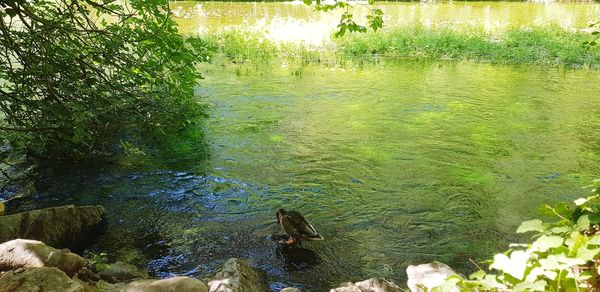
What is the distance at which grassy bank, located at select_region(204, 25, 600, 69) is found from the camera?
1966 cm

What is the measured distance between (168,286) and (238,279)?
0.99 m

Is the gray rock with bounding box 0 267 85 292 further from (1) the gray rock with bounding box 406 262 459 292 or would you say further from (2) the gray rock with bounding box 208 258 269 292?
(1) the gray rock with bounding box 406 262 459 292

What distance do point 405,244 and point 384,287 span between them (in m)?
1.82

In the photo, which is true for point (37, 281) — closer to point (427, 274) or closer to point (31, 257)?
point (31, 257)

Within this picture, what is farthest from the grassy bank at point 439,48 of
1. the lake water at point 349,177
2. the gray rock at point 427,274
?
the gray rock at point 427,274

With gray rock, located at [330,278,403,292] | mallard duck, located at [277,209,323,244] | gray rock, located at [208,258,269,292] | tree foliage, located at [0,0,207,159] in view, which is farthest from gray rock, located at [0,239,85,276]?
mallard duck, located at [277,209,323,244]

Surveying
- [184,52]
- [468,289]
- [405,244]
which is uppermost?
[184,52]

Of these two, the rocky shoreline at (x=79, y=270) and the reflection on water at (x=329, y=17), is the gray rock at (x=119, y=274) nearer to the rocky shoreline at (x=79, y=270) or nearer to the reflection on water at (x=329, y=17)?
the rocky shoreline at (x=79, y=270)

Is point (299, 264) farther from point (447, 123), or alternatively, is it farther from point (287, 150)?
point (447, 123)

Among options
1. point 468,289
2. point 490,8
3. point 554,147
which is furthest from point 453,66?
point 490,8

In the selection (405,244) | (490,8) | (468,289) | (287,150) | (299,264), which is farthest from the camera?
(490,8)

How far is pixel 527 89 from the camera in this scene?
1537cm

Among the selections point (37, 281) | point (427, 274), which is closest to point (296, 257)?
point (427, 274)

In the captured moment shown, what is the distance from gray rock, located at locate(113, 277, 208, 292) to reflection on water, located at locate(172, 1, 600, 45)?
20074mm
